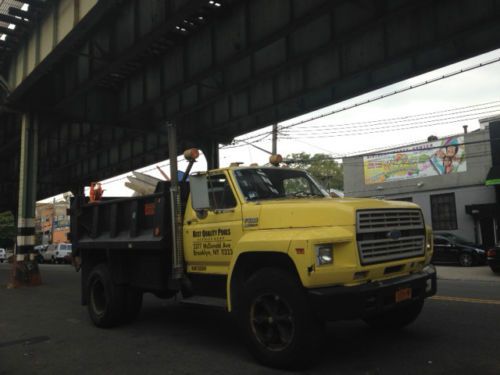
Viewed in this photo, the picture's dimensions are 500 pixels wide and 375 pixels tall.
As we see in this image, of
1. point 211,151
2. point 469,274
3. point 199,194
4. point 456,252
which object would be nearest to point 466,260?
point 456,252

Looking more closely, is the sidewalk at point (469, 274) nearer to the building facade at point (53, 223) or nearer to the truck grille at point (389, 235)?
the truck grille at point (389, 235)

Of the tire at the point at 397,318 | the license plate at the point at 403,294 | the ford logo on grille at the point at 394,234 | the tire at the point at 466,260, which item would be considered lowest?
the tire at the point at 466,260

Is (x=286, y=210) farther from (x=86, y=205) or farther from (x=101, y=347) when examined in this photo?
(x=86, y=205)

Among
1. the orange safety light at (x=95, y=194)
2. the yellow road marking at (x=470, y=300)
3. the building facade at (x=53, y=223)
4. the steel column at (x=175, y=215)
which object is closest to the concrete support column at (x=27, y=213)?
the orange safety light at (x=95, y=194)

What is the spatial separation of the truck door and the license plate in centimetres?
189

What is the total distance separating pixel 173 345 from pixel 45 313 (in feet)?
15.1

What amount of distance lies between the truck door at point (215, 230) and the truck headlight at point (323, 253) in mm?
1238

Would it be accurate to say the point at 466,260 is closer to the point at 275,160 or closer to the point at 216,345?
the point at 275,160

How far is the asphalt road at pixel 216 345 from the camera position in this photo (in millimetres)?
5195

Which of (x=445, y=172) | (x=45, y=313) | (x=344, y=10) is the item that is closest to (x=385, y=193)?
(x=445, y=172)

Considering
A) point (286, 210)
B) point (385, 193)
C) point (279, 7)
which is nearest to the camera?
point (286, 210)

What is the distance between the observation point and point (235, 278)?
18.6 ft

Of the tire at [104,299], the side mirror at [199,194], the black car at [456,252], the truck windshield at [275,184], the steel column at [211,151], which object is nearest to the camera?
the side mirror at [199,194]

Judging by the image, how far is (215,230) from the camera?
20.2 feet
